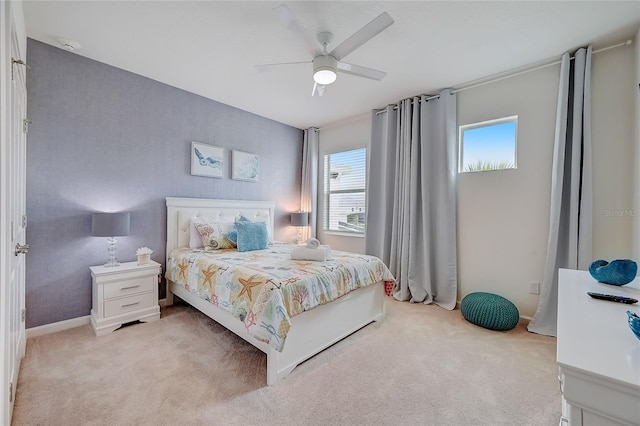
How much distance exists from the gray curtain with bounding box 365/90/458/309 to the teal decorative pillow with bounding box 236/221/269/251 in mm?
1713

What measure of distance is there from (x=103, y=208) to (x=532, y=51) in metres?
4.47

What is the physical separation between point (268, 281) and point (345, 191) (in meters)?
2.95

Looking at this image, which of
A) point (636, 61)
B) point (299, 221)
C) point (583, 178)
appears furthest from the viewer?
point (299, 221)

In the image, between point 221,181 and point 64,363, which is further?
point 221,181

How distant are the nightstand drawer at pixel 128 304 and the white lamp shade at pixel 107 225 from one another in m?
0.63

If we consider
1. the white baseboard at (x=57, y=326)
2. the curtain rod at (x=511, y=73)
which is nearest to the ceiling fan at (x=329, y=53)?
the curtain rod at (x=511, y=73)

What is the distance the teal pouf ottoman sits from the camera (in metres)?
2.55

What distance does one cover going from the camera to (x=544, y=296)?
259 cm

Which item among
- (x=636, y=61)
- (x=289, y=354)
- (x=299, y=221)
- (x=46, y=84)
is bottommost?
(x=289, y=354)

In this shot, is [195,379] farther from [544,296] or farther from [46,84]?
[544,296]

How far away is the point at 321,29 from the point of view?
2.20 m

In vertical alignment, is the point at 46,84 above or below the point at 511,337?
above

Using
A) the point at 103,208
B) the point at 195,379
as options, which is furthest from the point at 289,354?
the point at 103,208

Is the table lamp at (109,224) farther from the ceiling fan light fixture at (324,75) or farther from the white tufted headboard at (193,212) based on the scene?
the ceiling fan light fixture at (324,75)
